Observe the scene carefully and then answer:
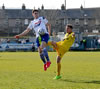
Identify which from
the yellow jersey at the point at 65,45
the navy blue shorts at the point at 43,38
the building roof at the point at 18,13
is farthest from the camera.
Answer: the building roof at the point at 18,13

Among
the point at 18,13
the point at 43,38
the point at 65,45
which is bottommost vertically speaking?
the point at 18,13

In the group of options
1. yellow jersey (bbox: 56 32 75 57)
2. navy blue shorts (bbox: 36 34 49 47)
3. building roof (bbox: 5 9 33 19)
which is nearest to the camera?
yellow jersey (bbox: 56 32 75 57)

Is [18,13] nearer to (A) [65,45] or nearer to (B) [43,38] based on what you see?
(B) [43,38]

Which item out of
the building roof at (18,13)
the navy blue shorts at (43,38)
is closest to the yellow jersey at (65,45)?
the navy blue shorts at (43,38)

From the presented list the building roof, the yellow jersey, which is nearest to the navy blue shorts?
the yellow jersey

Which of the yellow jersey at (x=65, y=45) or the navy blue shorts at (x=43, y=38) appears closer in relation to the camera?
the yellow jersey at (x=65, y=45)

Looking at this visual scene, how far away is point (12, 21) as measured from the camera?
111 metres

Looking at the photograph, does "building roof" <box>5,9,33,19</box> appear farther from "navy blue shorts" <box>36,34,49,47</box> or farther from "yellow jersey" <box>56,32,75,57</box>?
"yellow jersey" <box>56,32,75,57</box>

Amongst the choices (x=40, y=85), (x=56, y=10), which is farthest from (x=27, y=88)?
(x=56, y=10)

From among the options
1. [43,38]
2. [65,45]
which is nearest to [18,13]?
A: [43,38]

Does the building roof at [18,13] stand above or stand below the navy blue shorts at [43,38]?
below

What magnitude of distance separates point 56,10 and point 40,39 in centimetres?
9728

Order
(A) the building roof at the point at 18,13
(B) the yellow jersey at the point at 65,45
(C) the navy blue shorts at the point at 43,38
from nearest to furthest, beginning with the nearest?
(B) the yellow jersey at the point at 65,45, (C) the navy blue shorts at the point at 43,38, (A) the building roof at the point at 18,13

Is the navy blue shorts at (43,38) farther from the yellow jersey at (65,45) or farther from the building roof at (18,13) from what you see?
the building roof at (18,13)
